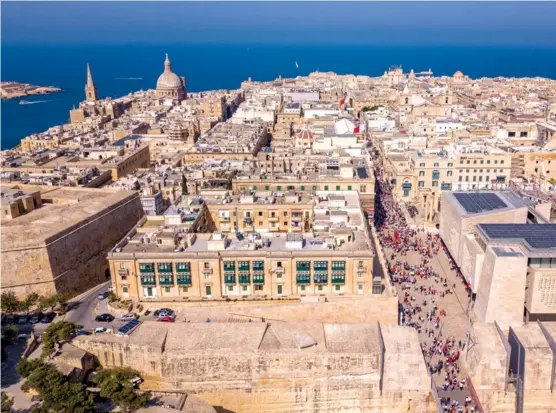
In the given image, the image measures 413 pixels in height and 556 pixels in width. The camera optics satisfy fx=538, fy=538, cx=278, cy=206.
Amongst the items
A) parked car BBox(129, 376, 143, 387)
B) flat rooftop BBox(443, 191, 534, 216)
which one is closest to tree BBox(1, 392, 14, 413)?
parked car BBox(129, 376, 143, 387)

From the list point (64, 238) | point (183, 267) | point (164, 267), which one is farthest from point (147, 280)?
point (64, 238)

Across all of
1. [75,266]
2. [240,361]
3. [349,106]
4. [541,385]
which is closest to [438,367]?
[541,385]

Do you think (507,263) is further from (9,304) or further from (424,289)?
(9,304)

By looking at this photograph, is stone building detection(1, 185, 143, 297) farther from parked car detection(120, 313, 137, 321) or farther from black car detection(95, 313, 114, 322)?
parked car detection(120, 313, 137, 321)

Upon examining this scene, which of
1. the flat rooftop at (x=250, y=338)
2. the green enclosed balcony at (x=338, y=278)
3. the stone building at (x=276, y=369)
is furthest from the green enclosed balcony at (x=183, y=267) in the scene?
the green enclosed balcony at (x=338, y=278)

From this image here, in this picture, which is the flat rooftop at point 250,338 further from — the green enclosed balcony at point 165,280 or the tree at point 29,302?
the tree at point 29,302
